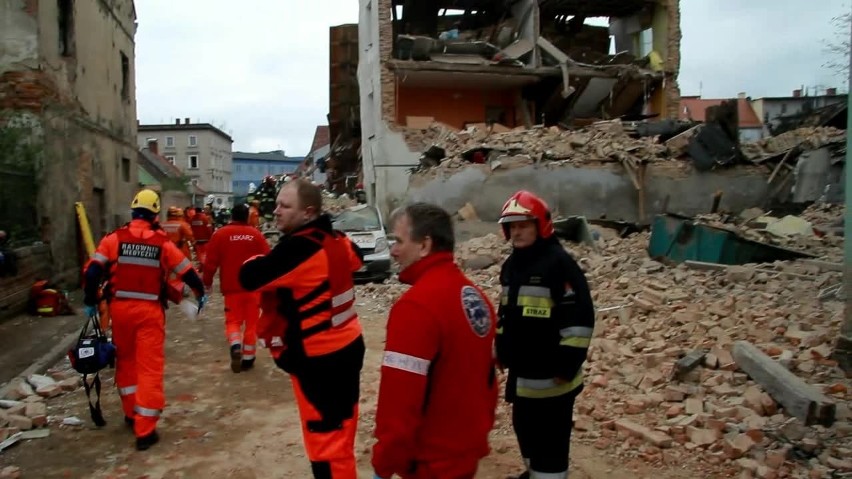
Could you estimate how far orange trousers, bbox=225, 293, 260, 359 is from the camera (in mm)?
6809

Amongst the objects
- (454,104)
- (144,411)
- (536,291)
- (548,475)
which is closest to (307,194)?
(536,291)

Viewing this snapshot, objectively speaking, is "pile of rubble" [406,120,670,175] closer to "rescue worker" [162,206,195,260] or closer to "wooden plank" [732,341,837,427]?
"rescue worker" [162,206,195,260]

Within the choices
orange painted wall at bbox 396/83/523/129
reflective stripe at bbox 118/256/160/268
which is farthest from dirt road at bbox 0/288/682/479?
orange painted wall at bbox 396/83/523/129

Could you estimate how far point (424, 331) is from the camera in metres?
2.14

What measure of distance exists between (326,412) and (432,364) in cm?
113

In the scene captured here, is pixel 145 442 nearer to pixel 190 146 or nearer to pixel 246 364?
pixel 246 364

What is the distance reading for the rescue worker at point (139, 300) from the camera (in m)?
4.83

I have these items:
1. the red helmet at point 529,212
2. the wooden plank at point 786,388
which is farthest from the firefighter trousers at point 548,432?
the wooden plank at point 786,388

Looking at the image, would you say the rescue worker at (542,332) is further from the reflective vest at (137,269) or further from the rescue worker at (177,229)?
the rescue worker at (177,229)

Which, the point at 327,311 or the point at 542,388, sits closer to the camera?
the point at 327,311

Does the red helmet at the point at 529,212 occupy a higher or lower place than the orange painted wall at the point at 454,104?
lower

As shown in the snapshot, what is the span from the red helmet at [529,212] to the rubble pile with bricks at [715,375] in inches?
85.0

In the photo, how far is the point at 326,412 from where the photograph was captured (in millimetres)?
3145

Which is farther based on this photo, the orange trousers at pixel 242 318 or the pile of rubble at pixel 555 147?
the pile of rubble at pixel 555 147
